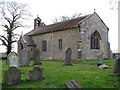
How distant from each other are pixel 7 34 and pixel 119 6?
37.3 meters

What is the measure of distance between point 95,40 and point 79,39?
3654 millimetres

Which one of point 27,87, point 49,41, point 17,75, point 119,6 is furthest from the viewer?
point 49,41

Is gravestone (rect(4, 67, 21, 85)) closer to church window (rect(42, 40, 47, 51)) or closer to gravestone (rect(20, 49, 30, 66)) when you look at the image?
gravestone (rect(20, 49, 30, 66))

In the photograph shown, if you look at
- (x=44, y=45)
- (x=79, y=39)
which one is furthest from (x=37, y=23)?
(x=79, y=39)

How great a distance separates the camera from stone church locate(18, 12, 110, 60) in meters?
33.1

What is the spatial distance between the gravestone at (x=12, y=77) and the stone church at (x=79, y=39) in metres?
19.1

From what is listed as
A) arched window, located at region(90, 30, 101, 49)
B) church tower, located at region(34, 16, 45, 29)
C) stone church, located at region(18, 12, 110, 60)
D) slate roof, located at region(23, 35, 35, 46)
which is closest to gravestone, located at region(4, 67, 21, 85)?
stone church, located at region(18, 12, 110, 60)

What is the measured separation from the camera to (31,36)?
45.2 m

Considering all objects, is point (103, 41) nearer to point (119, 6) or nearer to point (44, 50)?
point (44, 50)

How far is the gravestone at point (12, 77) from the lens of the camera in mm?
10688

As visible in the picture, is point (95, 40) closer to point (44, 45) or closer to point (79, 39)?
point (79, 39)

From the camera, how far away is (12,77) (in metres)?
10.8

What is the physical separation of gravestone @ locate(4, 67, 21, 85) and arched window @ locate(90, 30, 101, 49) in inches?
962

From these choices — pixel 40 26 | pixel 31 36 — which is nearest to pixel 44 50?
pixel 31 36
